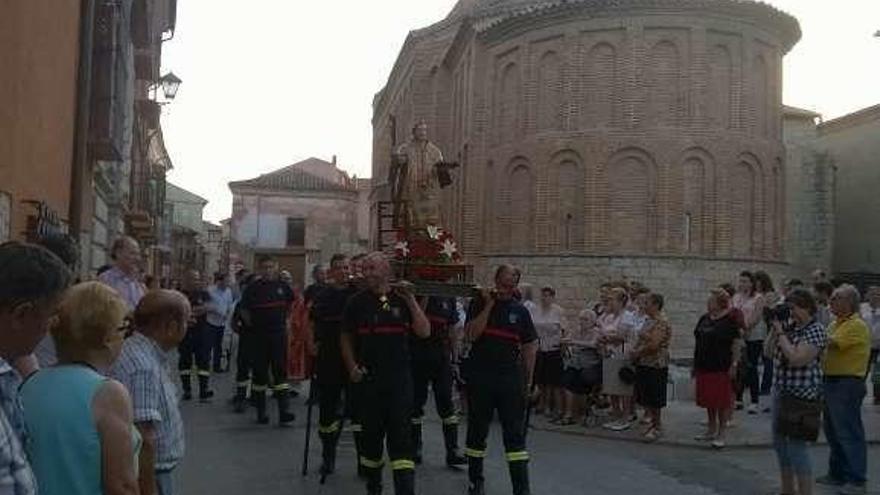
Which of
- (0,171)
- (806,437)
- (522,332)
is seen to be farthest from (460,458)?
(0,171)

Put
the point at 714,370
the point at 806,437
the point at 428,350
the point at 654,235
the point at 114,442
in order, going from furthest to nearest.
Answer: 1. the point at 654,235
2. the point at 714,370
3. the point at 428,350
4. the point at 806,437
5. the point at 114,442

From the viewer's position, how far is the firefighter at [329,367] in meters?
8.84

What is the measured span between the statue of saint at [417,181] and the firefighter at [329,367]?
0.98 metres

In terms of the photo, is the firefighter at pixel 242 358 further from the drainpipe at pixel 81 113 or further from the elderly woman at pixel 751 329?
the elderly woman at pixel 751 329

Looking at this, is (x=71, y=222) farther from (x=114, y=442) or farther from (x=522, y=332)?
(x=114, y=442)

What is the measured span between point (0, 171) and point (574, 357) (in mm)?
7574

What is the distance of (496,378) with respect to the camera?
25.8ft

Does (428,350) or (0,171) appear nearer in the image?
(0,171)

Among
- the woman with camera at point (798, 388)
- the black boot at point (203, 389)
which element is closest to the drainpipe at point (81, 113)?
the black boot at point (203, 389)

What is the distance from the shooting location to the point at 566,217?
3203 centimetres

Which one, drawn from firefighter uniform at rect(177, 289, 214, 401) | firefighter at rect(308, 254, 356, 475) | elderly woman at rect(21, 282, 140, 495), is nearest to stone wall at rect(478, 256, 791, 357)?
firefighter uniform at rect(177, 289, 214, 401)

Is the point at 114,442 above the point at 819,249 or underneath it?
underneath

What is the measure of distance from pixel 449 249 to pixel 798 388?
135 inches

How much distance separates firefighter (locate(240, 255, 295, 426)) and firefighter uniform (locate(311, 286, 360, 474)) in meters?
2.19
